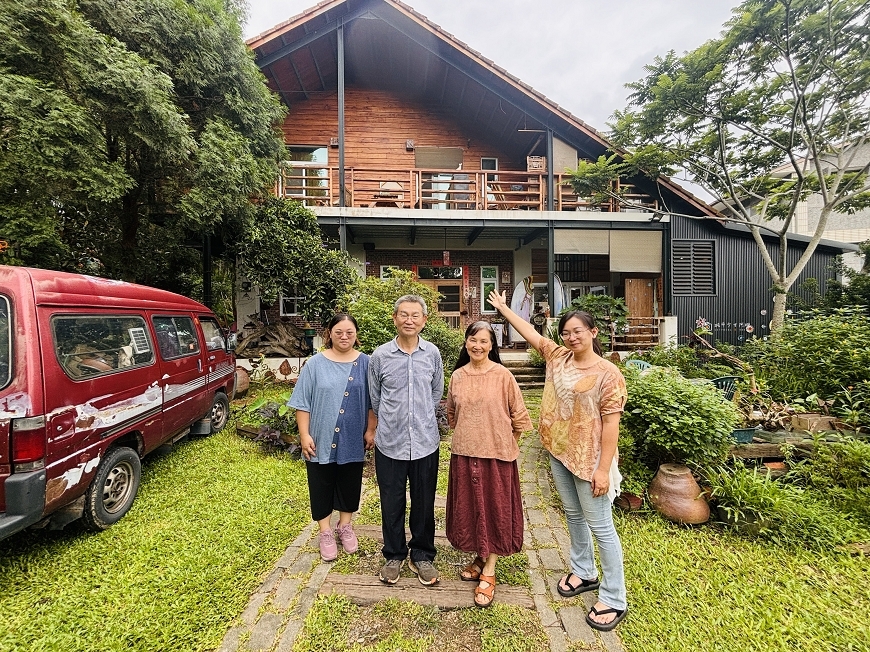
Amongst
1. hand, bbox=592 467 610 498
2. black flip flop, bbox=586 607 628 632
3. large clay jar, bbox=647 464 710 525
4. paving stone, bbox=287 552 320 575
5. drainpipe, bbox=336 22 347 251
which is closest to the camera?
hand, bbox=592 467 610 498

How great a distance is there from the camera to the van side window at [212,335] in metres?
4.86

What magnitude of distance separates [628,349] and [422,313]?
8.36 metres

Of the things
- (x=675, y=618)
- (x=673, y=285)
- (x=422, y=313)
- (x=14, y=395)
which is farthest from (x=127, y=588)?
(x=673, y=285)

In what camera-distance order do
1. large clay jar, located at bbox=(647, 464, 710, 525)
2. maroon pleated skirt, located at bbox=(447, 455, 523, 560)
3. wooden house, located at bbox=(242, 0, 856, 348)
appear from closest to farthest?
maroon pleated skirt, located at bbox=(447, 455, 523, 560) < large clay jar, located at bbox=(647, 464, 710, 525) < wooden house, located at bbox=(242, 0, 856, 348)

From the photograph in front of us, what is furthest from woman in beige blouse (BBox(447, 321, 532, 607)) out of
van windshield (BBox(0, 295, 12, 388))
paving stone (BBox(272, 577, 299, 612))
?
van windshield (BBox(0, 295, 12, 388))

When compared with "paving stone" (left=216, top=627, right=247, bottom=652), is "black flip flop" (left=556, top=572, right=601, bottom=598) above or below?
above

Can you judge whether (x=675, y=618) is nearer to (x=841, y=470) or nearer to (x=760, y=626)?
(x=760, y=626)

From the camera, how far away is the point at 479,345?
1983mm

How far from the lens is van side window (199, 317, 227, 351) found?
16.0 ft

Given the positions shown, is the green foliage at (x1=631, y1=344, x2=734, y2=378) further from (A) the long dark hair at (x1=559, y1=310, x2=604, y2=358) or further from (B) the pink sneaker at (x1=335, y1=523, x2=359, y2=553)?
(B) the pink sneaker at (x1=335, y1=523, x2=359, y2=553)

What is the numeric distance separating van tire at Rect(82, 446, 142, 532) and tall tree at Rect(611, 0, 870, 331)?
974 cm

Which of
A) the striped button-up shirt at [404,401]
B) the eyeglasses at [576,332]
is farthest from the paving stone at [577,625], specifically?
the eyeglasses at [576,332]

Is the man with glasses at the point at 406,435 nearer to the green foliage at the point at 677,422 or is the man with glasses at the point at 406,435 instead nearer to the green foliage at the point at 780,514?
the green foliage at the point at 677,422

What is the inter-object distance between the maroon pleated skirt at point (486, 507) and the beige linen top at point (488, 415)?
8 centimetres
